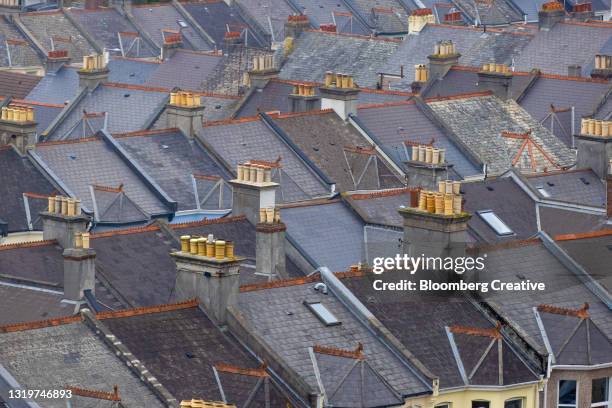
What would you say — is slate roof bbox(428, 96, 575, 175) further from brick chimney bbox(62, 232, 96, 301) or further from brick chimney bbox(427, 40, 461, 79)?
brick chimney bbox(62, 232, 96, 301)

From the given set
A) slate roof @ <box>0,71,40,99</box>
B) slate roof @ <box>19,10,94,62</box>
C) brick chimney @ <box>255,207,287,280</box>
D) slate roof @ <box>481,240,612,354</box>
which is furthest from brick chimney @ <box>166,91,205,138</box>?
slate roof @ <box>19,10,94,62</box>

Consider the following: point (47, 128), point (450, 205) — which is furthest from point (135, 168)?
point (450, 205)

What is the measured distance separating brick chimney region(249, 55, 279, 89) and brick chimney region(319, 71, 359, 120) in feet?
30.7

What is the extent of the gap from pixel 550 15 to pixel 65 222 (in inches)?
1965

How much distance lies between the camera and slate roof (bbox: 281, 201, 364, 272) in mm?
75375

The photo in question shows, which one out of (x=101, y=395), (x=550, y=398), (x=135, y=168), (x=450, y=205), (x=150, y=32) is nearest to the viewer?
(x=101, y=395)

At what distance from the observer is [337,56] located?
399ft

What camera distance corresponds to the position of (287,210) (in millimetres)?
76938

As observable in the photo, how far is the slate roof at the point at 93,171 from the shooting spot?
86312mm

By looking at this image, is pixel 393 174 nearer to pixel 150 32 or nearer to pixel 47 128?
pixel 47 128

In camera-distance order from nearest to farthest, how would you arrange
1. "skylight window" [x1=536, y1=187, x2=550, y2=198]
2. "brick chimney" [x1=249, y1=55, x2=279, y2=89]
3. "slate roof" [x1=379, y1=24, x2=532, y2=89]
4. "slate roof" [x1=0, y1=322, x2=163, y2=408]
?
1. "slate roof" [x1=0, y1=322, x2=163, y2=408]
2. "skylight window" [x1=536, y1=187, x2=550, y2=198]
3. "brick chimney" [x1=249, y1=55, x2=279, y2=89]
4. "slate roof" [x1=379, y1=24, x2=532, y2=89]

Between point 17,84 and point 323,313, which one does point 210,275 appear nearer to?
point 323,313

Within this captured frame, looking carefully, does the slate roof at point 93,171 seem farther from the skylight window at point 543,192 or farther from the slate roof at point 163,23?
the slate roof at point 163,23

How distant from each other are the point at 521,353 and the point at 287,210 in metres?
17.8
